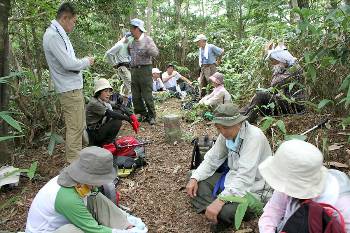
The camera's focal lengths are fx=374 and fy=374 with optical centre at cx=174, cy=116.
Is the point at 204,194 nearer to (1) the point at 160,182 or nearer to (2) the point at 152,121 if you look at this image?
(1) the point at 160,182

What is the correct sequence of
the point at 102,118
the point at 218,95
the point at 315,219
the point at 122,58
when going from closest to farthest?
the point at 315,219 → the point at 102,118 → the point at 218,95 → the point at 122,58

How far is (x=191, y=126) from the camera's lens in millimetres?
6578

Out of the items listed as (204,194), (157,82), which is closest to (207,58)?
(157,82)

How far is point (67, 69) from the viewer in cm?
412

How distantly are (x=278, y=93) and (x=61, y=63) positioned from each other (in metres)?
2.83

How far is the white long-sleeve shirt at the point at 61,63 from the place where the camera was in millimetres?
4027

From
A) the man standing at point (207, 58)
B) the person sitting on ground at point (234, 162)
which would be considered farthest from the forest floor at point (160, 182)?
the man standing at point (207, 58)

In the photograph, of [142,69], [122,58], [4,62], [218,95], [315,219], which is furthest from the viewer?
[122,58]

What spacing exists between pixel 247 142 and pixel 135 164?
178 cm

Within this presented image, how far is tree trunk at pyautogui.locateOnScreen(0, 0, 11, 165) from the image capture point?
4.18 m

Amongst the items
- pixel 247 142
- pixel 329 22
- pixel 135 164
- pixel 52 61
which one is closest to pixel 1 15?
pixel 52 61

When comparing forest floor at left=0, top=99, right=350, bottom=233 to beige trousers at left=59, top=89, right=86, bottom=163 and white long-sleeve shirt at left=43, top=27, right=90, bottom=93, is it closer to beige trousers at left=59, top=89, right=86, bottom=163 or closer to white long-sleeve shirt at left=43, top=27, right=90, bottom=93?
beige trousers at left=59, top=89, right=86, bottom=163

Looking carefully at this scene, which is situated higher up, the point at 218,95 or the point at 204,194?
the point at 218,95

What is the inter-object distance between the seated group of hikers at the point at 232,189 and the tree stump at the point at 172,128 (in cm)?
188
